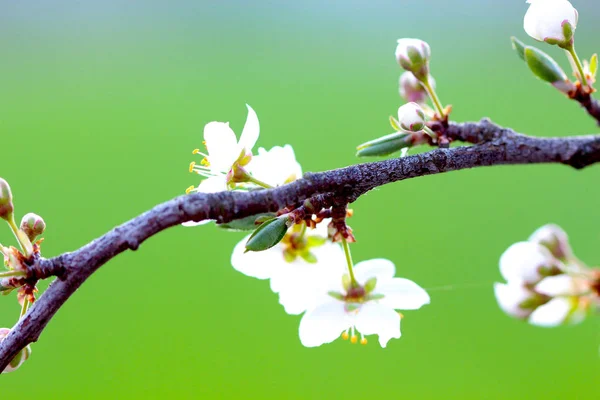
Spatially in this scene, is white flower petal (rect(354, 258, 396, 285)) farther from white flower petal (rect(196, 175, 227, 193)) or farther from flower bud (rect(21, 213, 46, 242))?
flower bud (rect(21, 213, 46, 242))

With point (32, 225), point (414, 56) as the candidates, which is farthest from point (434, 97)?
point (32, 225)

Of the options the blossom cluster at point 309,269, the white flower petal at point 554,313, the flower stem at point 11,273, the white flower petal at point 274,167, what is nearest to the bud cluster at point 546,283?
the white flower petal at point 554,313

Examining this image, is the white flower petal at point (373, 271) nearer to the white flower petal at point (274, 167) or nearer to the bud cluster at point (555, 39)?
the white flower petal at point (274, 167)

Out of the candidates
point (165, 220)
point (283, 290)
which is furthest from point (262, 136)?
point (165, 220)

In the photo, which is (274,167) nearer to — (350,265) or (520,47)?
(350,265)

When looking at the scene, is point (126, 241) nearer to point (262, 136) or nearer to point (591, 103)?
point (591, 103)

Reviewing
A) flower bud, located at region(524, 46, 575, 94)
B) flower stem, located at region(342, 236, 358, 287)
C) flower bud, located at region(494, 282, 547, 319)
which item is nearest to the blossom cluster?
flower stem, located at region(342, 236, 358, 287)
